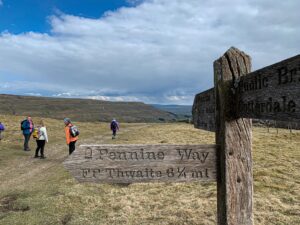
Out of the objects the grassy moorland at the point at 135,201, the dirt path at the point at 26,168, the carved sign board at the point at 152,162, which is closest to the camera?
the carved sign board at the point at 152,162

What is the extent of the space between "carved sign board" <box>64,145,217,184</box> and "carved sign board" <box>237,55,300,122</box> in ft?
2.37

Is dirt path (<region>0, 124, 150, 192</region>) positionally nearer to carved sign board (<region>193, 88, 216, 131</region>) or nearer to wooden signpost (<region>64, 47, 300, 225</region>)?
carved sign board (<region>193, 88, 216, 131</region>)

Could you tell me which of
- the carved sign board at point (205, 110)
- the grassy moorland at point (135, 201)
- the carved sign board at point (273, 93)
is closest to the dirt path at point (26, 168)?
the grassy moorland at point (135, 201)

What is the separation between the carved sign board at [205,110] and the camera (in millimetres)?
4374

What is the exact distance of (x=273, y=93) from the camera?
120 inches

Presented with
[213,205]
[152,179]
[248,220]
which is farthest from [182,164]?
[213,205]

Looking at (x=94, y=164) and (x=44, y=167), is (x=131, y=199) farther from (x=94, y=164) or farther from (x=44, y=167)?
(x=44, y=167)

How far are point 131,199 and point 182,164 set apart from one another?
222 inches

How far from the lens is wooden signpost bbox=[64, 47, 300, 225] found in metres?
3.74

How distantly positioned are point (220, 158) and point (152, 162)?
2.54 feet

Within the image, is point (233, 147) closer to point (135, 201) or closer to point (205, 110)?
point (205, 110)

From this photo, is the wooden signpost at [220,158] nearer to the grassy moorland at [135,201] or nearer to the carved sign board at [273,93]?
the carved sign board at [273,93]

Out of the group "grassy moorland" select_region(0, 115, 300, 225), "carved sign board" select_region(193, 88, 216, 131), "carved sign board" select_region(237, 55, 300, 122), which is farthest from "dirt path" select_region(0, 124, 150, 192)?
"carved sign board" select_region(237, 55, 300, 122)

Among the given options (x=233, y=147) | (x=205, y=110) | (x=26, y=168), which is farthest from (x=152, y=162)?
(x=26, y=168)
